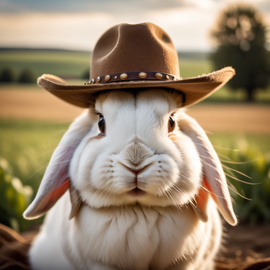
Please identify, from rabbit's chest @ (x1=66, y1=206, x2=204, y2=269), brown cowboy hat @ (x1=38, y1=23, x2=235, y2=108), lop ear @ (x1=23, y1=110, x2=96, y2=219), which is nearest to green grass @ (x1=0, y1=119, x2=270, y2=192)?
lop ear @ (x1=23, y1=110, x2=96, y2=219)

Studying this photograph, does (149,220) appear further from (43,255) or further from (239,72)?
(239,72)

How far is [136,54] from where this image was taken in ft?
5.34

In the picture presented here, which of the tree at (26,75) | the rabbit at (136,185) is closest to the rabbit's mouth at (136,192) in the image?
the rabbit at (136,185)

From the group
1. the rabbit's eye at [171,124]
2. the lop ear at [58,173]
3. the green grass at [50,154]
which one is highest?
the rabbit's eye at [171,124]

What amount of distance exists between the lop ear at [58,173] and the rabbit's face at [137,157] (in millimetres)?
79

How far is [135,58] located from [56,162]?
787 mm

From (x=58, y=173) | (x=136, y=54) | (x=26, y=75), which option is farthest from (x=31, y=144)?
(x=136, y=54)

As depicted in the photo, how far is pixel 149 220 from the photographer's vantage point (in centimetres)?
158

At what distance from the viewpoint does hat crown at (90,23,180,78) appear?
1.62 m

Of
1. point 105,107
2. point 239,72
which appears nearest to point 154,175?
point 105,107

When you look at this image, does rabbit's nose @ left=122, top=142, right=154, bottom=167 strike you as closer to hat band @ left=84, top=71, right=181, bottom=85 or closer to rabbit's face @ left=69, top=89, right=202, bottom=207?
rabbit's face @ left=69, top=89, right=202, bottom=207

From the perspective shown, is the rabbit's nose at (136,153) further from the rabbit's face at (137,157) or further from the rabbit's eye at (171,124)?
the rabbit's eye at (171,124)

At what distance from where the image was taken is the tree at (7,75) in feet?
16.0

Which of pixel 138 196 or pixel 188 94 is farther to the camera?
pixel 188 94
